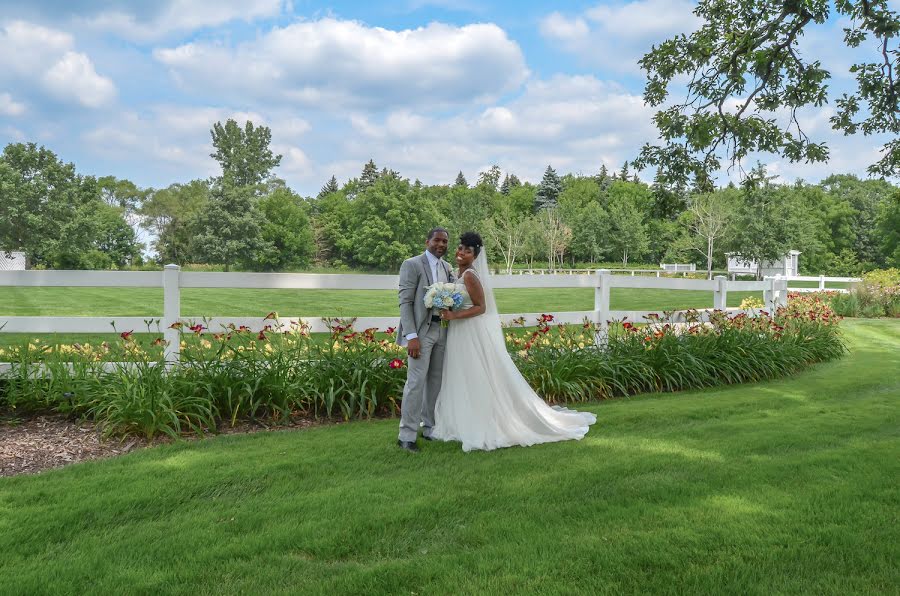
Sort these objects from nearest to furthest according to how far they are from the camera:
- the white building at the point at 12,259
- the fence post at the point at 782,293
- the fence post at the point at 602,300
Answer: the fence post at the point at 602,300 < the fence post at the point at 782,293 < the white building at the point at 12,259

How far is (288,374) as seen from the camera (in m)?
6.27

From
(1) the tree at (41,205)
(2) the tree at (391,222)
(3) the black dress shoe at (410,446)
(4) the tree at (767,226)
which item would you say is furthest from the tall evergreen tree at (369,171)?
(3) the black dress shoe at (410,446)

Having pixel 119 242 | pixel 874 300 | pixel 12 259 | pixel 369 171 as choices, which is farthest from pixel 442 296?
pixel 369 171

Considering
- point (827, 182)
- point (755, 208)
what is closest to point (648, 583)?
point (755, 208)

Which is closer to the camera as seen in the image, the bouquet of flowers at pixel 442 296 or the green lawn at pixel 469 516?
the green lawn at pixel 469 516

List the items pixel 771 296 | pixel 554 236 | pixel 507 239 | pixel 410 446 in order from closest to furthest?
pixel 410 446 → pixel 771 296 → pixel 554 236 → pixel 507 239

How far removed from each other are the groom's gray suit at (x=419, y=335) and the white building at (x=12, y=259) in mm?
47140

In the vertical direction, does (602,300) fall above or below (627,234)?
below

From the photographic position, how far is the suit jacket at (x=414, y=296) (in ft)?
16.6

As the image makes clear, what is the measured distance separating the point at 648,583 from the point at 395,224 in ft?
201

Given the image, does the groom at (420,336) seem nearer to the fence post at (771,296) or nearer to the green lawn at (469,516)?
the green lawn at (469,516)

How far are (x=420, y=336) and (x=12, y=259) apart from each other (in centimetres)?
4998

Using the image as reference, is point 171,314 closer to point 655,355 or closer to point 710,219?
point 655,355

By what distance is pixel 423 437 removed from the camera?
17.5 ft
